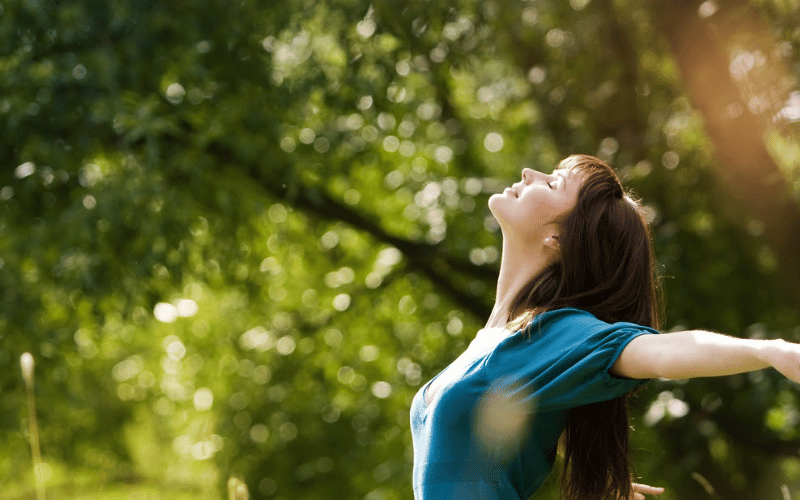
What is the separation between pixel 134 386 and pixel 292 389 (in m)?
2.98

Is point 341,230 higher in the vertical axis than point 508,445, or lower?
lower

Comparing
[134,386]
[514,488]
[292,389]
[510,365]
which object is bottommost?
[134,386]

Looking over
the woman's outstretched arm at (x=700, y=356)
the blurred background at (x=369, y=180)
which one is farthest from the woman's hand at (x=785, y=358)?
the blurred background at (x=369, y=180)

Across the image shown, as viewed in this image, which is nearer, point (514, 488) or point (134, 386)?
point (514, 488)

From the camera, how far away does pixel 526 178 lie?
2.00 metres

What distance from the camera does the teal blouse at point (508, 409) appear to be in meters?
1.49

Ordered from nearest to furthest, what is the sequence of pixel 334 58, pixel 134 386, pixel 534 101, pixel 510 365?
pixel 510 365
pixel 334 58
pixel 534 101
pixel 134 386

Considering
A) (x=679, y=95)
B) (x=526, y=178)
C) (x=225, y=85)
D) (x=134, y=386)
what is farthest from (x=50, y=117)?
(x=134, y=386)

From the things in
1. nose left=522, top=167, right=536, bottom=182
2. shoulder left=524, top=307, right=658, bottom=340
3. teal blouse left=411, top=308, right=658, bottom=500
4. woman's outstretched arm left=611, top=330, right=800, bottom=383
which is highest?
nose left=522, top=167, right=536, bottom=182

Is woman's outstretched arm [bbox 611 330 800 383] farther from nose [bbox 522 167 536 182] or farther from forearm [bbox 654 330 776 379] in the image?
nose [bbox 522 167 536 182]

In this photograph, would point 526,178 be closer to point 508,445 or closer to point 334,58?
point 508,445

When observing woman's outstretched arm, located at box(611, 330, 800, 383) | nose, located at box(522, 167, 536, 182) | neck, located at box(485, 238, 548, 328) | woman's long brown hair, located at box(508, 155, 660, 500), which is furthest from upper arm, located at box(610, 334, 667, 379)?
nose, located at box(522, 167, 536, 182)

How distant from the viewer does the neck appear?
1.93m

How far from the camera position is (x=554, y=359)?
1.51m
